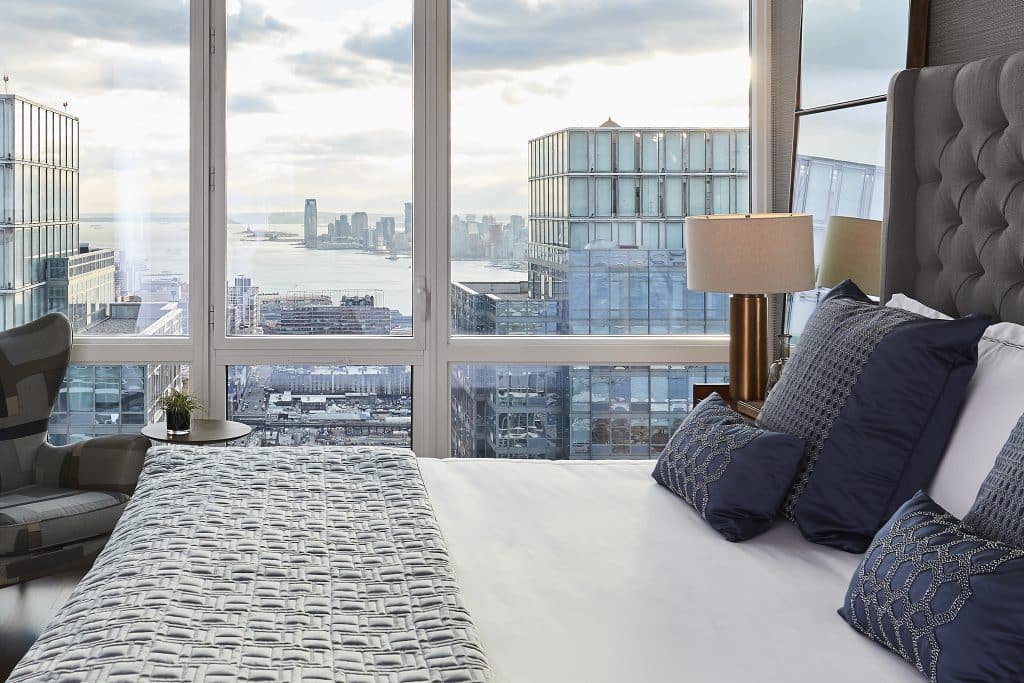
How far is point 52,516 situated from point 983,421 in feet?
8.16

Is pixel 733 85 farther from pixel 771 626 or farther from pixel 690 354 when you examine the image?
pixel 771 626

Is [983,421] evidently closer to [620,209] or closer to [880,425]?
[880,425]

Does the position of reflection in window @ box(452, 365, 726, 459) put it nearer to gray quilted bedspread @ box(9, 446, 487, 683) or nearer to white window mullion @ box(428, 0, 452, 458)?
white window mullion @ box(428, 0, 452, 458)

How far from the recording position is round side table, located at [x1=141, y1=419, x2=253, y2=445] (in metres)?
3.43

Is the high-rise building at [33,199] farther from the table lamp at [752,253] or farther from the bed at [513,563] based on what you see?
the table lamp at [752,253]

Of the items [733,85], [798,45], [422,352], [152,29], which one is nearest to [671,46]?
[733,85]

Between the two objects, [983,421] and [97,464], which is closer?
[983,421]

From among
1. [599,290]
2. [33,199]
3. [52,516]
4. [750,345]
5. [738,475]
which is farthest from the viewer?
[599,290]

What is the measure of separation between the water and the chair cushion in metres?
1.27

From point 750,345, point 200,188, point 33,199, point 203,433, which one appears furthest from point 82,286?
point 750,345

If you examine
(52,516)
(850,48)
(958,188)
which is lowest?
(52,516)

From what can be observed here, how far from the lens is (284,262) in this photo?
13.3 ft

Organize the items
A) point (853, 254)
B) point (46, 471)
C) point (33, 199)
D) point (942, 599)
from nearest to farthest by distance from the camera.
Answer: point (942, 599), point (853, 254), point (46, 471), point (33, 199)

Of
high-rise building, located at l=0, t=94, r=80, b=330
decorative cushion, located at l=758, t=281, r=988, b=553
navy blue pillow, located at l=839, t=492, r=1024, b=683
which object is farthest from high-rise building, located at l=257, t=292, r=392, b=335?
navy blue pillow, located at l=839, t=492, r=1024, b=683
